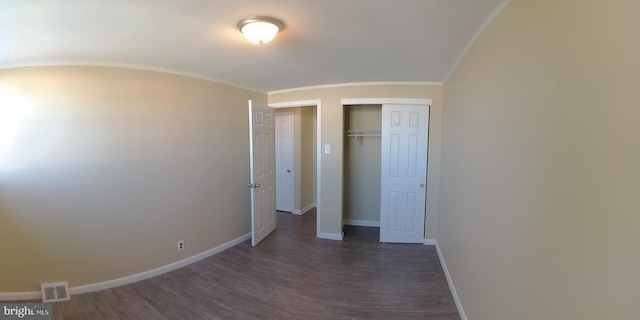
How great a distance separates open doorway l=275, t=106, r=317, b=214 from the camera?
5.02 metres

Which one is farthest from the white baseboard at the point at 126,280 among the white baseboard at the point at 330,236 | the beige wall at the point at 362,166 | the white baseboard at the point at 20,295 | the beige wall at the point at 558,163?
the beige wall at the point at 558,163

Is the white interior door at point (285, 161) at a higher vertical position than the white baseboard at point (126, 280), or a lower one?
higher

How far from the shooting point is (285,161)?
5168 millimetres

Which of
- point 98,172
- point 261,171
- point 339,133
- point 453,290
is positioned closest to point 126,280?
point 98,172

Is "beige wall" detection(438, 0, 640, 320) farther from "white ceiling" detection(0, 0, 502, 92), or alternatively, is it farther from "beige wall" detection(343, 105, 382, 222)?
"beige wall" detection(343, 105, 382, 222)

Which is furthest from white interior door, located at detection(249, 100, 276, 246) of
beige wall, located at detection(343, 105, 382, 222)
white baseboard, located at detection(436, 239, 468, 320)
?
white baseboard, located at detection(436, 239, 468, 320)

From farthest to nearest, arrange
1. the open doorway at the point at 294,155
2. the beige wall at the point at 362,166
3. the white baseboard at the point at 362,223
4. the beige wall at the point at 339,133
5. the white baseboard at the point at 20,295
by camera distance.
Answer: the open doorway at the point at 294,155 → the white baseboard at the point at 362,223 → the beige wall at the point at 362,166 → the beige wall at the point at 339,133 → the white baseboard at the point at 20,295

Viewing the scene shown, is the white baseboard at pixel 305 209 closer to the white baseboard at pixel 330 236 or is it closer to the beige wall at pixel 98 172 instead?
the white baseboard at pixel 330 236

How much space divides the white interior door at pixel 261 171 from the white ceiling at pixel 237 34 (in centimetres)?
85

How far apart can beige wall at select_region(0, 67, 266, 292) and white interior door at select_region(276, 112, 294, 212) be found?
6.46 feet

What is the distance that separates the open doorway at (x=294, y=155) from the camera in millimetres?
5016

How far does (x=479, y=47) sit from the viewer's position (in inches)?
71.9

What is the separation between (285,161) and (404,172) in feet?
8.31

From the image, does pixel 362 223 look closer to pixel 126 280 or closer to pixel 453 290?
pixel 453 290
